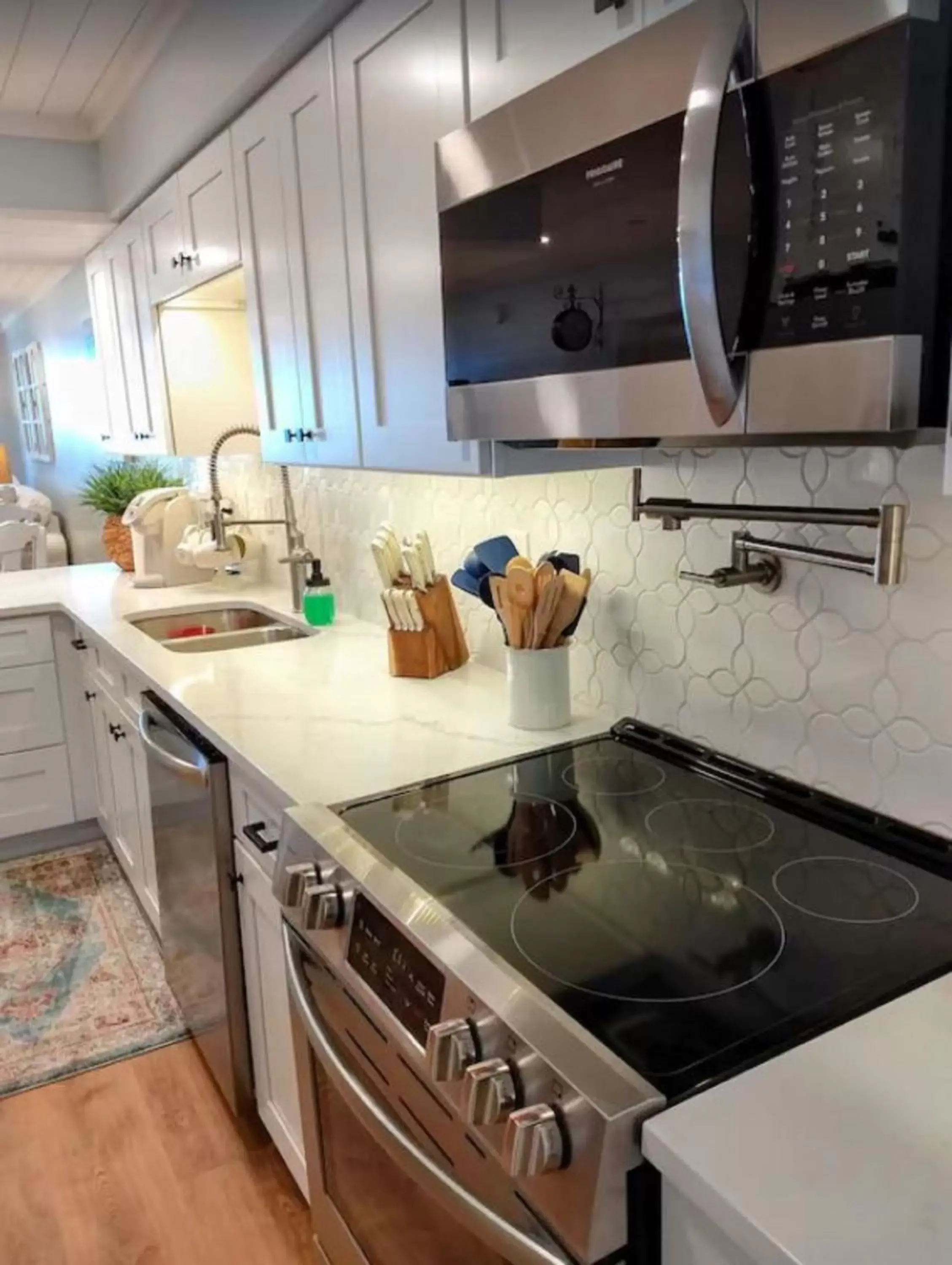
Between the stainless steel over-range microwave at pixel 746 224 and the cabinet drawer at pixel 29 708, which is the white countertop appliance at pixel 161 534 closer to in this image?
the cabinet drawer at pixel 29 708

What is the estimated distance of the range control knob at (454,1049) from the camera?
0.90m

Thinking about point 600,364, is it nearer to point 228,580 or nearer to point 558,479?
point 558,479

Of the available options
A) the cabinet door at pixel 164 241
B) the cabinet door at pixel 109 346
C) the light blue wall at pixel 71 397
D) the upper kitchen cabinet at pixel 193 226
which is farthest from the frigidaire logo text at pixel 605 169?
the light blue wall at pixel 71 397

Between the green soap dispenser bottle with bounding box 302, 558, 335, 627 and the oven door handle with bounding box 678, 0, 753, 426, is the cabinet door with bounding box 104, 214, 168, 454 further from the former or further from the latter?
the oven door handle with bounding box 678, 0, 753, 426

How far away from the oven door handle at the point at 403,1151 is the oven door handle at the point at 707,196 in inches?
31.1

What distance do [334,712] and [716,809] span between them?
77cm

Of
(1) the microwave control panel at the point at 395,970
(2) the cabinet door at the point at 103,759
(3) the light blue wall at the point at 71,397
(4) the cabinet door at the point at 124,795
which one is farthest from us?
(3) the light blue wall at the point at 71,397

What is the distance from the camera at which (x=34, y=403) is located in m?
8.02

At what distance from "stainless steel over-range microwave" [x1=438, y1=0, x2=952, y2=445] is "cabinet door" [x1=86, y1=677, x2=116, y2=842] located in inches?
86.6

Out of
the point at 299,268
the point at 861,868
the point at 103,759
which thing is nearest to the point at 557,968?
the point at 861,868

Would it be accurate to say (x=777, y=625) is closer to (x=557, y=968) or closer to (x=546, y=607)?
(x=546, y=607)

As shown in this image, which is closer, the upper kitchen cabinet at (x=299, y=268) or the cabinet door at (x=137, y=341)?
the upper kitchen cabinet at (x=299, y=268)

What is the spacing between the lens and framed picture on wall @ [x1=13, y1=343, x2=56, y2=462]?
24.0 ft

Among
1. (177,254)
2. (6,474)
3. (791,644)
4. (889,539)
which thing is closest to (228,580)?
(177,254)
